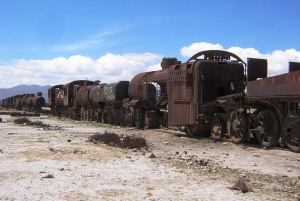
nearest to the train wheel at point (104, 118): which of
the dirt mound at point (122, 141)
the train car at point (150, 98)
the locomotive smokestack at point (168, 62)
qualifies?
the train car at point (150, 98)

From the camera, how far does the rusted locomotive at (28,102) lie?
5103 cm

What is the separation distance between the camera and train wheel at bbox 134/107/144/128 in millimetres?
20891

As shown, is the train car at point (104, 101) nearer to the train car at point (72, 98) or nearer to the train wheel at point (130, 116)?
the train car at point (72, 98)

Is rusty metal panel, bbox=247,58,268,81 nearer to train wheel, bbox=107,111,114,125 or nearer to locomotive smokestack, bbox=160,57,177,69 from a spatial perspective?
locomotive smokestack, bbox=160,57,177,69

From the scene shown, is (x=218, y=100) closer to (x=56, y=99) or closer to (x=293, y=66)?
(x=293, y=66)

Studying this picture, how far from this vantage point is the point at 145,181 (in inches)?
268

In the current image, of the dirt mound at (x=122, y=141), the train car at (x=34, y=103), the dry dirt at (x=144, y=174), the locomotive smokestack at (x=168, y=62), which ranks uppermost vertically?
the locomotive smokestack at (x=168, y=62)

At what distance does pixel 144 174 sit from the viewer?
7.44 metres

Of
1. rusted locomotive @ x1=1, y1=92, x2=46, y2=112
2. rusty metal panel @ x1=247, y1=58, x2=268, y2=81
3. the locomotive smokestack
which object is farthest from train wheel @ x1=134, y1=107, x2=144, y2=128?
rusted locomotive @ x1=1, y1=92, x2=46, y2=112

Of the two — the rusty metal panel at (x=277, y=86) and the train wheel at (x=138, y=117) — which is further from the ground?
the rusty metal panel at (x=277, y=86)

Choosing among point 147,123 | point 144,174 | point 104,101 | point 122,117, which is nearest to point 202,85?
point 147,123

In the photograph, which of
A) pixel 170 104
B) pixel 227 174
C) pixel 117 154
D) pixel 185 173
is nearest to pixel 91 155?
pixel 117 154

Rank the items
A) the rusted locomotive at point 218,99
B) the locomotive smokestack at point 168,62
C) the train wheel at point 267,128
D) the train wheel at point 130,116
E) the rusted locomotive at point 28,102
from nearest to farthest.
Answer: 1. the rusted locomotive at point 218,99
2. the train wheel at point 267,128
3. the locomotive smokestack at point 168,62
4. the train wheel at point 130,116
5. the rusted locomotive at point 28,102

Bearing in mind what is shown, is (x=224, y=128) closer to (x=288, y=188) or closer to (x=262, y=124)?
(x=262, y=124)
